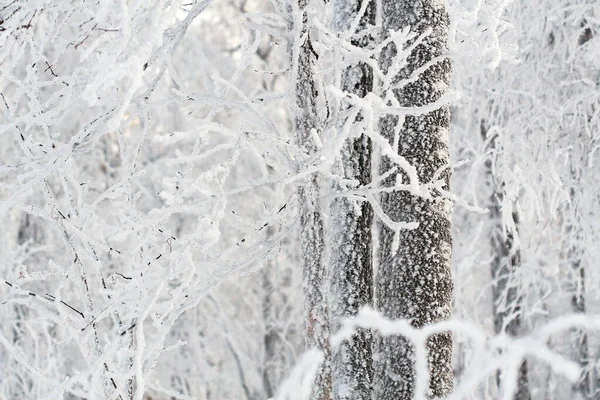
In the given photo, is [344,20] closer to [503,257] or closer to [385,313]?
[385,313]

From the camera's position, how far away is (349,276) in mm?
3738

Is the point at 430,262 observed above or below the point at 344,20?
below

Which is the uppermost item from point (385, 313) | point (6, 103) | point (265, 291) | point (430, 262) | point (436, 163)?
point (6, 103)

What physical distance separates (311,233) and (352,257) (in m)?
0.42

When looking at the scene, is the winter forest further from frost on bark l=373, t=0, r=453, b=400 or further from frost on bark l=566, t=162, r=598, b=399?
frost on bark l=566, t=162, r=598, b=399

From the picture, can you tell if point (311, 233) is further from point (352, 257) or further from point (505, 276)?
point (505, 276)

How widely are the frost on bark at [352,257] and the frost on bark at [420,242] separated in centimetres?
12

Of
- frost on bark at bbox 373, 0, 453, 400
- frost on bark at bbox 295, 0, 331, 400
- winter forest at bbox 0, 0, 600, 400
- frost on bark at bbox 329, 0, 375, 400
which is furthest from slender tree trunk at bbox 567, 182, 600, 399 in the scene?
frost on bark at bbox 295, 0, 331, 400

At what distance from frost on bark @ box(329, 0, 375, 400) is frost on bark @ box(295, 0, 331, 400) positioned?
6.4 inches

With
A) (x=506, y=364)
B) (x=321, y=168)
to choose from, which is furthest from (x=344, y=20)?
(x=506, y=364)

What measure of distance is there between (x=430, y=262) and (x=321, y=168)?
109 centimetres

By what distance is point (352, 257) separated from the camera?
3.77 meters

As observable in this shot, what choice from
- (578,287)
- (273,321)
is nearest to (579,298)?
(578,287)

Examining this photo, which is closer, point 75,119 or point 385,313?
point 385,313
